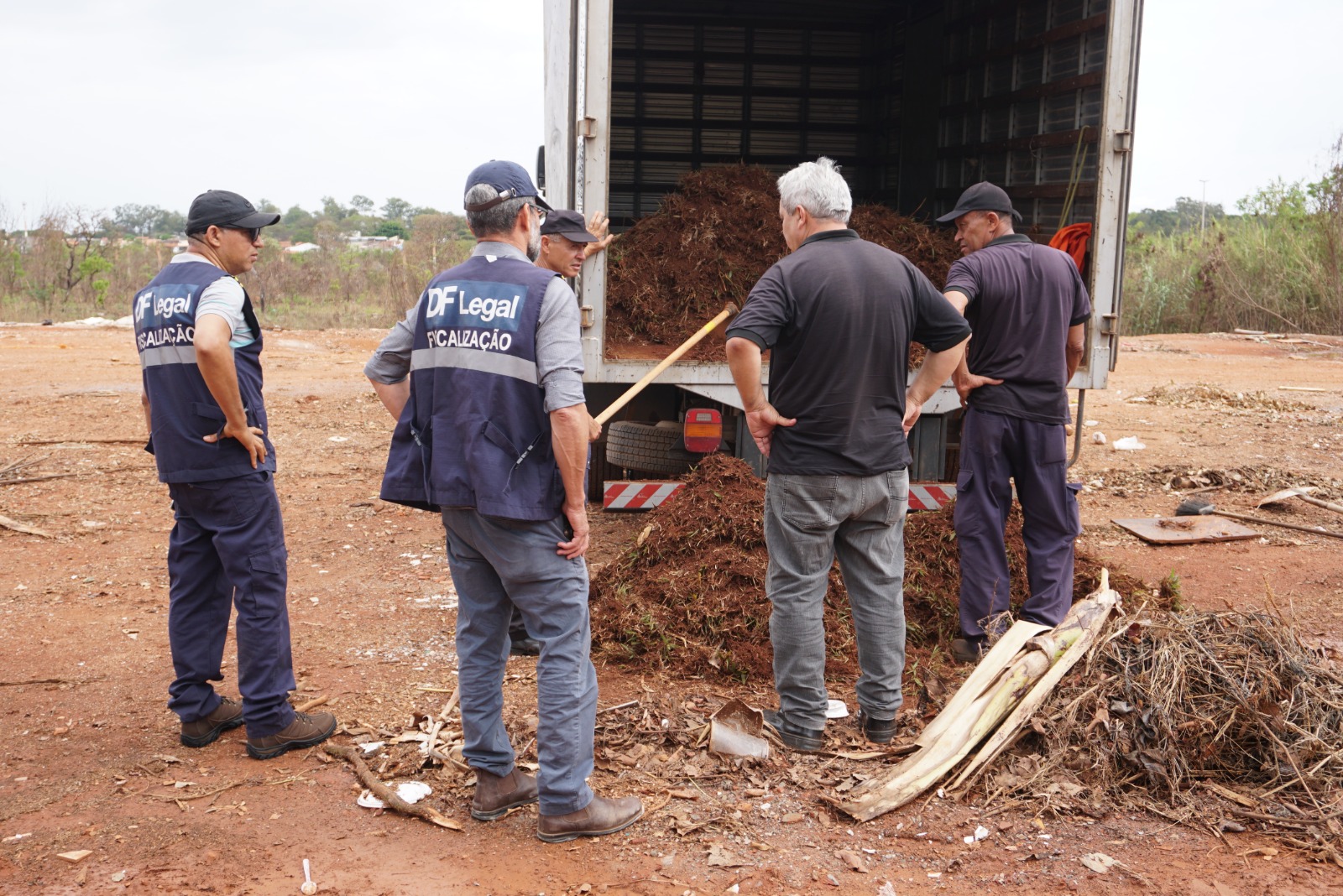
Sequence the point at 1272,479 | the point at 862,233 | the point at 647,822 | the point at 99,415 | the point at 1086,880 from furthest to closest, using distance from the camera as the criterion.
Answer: the point at 99,415
the point at 1272,479
the point at 862,233
the point at 647,822
the point at 1086,880

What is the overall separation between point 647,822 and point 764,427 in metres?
1.32

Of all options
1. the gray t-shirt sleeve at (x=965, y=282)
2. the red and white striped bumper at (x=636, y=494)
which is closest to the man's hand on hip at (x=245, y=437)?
the red and white striped bumper at (x=636, y=494)

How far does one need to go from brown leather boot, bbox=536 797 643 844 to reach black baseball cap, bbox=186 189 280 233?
2189 mm

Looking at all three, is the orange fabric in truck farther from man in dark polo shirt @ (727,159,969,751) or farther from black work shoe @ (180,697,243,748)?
black work shoe @ (180,697,243,748)

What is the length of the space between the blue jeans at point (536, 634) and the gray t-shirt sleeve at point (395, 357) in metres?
0.50

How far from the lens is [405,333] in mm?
3355

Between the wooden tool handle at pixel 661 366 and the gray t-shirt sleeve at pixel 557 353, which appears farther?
the wooden tool handle at pixel 661 366

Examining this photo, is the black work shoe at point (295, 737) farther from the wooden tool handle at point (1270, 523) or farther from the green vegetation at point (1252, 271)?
the green vegetation at point (1252, 271)

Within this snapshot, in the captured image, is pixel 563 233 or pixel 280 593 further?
pixel 563 233

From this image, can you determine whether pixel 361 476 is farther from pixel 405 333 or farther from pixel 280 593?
pixel 405 333

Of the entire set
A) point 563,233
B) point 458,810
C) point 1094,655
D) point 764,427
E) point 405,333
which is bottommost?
point 458,810

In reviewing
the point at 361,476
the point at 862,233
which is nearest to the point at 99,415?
the point at 361,476

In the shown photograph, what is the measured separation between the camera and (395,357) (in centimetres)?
337

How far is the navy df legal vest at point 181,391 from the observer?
3.63 meters
